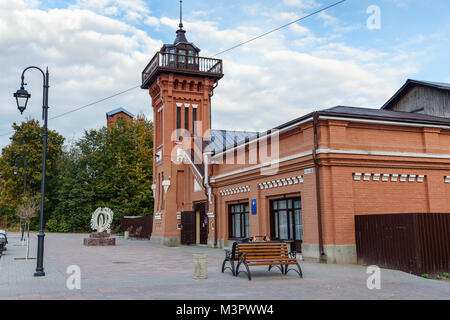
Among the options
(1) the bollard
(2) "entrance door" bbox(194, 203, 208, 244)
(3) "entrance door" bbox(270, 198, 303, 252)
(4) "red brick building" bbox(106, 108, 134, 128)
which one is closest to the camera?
(1) the bollard

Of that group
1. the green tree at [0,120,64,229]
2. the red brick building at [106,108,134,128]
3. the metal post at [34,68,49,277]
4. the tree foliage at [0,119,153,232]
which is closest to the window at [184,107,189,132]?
the metal post at [34,68,49,277]

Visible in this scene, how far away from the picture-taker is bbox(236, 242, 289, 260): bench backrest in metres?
11.2

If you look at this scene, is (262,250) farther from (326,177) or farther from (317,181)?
(326,177)

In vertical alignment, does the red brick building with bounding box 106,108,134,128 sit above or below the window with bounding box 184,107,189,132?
above

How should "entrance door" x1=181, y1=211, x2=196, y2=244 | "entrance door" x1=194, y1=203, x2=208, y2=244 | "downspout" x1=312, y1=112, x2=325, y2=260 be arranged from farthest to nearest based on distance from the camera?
"entrance door" x1=181, y1=211, x2=196, y2=244
"entrance door" x1=194, y1=203, x2=208, y2=244
"downspout" x1=312, y1=112, x2=325, y2=260

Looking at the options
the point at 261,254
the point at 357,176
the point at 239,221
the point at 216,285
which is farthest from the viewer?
the point at 239,221

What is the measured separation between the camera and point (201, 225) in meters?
28.2

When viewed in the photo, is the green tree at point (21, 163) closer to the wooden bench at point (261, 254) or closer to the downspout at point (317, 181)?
the downspout at point (317, 181)

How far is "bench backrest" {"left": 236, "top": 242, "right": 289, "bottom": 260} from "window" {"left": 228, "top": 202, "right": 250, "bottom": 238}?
969 cm

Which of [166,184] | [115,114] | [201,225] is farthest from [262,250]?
[115,114]

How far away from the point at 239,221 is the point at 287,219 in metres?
5.00

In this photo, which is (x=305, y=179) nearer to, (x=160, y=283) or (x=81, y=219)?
(x=160, y=283)

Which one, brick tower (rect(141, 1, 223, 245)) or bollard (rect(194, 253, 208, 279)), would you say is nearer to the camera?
bollard (rect(194, 253, 208, 279))

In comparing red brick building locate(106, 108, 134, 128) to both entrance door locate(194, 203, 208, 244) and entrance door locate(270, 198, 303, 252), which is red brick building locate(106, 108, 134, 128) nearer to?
entrance door locate(194, 203, 208, 244)
